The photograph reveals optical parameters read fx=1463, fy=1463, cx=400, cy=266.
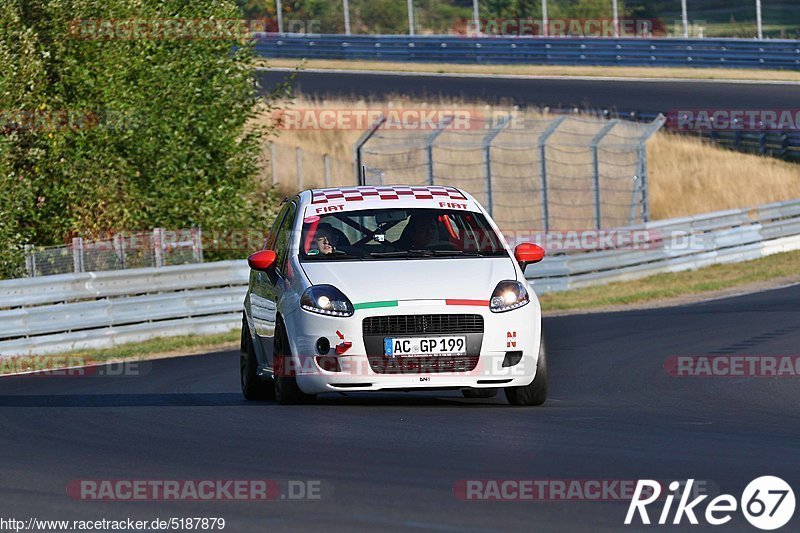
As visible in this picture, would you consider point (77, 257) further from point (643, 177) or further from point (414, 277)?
point (643, 177)

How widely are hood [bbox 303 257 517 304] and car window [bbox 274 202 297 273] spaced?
1.76 feet

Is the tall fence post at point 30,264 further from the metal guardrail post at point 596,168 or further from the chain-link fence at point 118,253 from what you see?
the metal guardrail post at point 596,168

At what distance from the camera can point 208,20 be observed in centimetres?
2467

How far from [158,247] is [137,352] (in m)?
2.32

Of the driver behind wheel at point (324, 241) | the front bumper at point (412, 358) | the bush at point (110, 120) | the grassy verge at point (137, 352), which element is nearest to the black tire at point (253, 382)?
the driver behind wheel at point (324, 241)

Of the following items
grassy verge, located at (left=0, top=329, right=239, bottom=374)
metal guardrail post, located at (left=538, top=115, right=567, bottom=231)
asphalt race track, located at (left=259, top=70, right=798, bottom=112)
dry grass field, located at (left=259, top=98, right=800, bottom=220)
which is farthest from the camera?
asphalt race track, located at (left=259, top=70, right=798, bottom=112)

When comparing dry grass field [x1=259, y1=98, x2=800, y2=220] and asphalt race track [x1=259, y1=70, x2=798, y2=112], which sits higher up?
asphalt race track [x1=259, y1=70, x2=798, y2=112]

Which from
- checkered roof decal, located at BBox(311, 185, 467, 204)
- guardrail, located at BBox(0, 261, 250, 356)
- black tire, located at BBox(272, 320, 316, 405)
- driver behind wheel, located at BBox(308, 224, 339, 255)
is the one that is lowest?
guardrail, located at BBox(0, 261, 250, 356)

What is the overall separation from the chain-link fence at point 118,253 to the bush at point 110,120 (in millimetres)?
2685

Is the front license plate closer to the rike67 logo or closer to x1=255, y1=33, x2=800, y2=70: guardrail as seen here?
the rike67 logo

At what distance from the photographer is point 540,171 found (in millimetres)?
27719

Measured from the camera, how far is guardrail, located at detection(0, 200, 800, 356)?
17.9m

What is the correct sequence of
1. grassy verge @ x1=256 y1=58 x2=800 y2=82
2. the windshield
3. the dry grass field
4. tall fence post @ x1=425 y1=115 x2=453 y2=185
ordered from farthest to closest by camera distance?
grassy verge @ x1=256 y1=58 x2=800 y2=82 → the dry grass field → tall fence post @ x1=425 y1=115 x2=453 y2=185 → the windshield

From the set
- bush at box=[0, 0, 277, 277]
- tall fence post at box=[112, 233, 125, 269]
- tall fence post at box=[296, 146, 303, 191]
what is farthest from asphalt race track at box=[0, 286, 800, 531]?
tall fence post at box=[296, 146, 303, 191]
